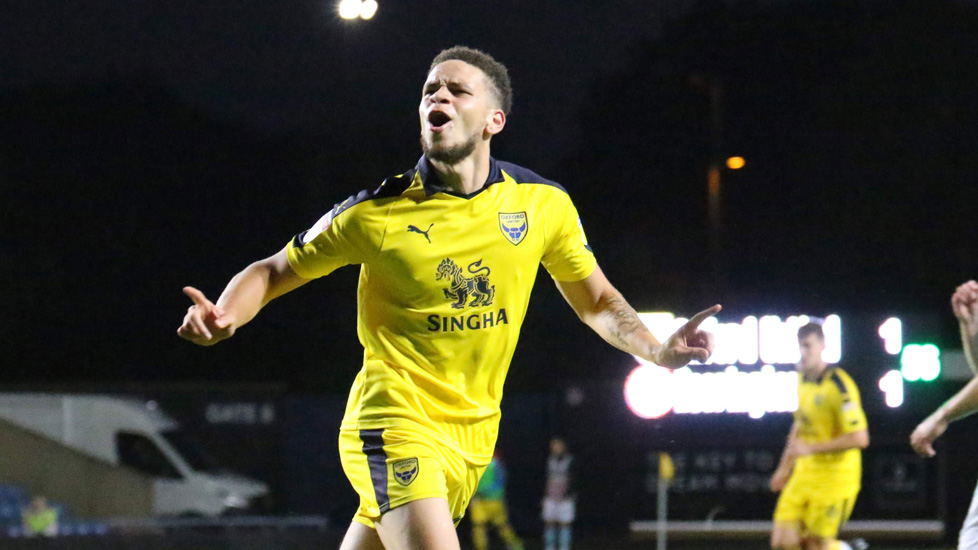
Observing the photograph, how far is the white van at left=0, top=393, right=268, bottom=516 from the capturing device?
19562mm

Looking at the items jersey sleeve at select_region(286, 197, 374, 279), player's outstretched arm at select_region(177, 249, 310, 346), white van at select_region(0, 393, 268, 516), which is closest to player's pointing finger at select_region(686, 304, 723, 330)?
jersey sleeve at select_region(286, 197, 374, 279)

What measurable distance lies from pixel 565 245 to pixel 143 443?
641 inches

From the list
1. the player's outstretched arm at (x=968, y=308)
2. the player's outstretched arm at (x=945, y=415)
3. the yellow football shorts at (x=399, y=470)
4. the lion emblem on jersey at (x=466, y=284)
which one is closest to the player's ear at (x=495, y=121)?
the lion emblem on jersey at (x=466, y=284)

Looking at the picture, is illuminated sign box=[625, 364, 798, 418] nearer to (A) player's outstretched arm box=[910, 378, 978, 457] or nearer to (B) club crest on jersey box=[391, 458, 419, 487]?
(A) player's outstretched arm box=[910, 378, 978, 457]

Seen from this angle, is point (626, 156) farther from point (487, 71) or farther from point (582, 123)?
point (487, 71)

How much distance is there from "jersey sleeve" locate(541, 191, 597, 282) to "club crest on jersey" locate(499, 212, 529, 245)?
15 cm

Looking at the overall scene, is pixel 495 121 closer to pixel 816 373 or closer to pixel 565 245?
pixel 565 245

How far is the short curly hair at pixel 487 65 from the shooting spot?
4.77 m

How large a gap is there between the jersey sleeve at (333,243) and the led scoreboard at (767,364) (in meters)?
13.9

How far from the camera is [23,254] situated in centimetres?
4328

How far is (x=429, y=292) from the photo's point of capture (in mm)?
4555

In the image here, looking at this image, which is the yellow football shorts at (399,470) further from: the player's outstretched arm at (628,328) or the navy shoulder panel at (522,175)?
the navy shoulder panel at (522,175)

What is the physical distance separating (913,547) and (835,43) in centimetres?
3036

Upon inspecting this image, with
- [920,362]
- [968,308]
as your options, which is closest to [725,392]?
[920,362]
